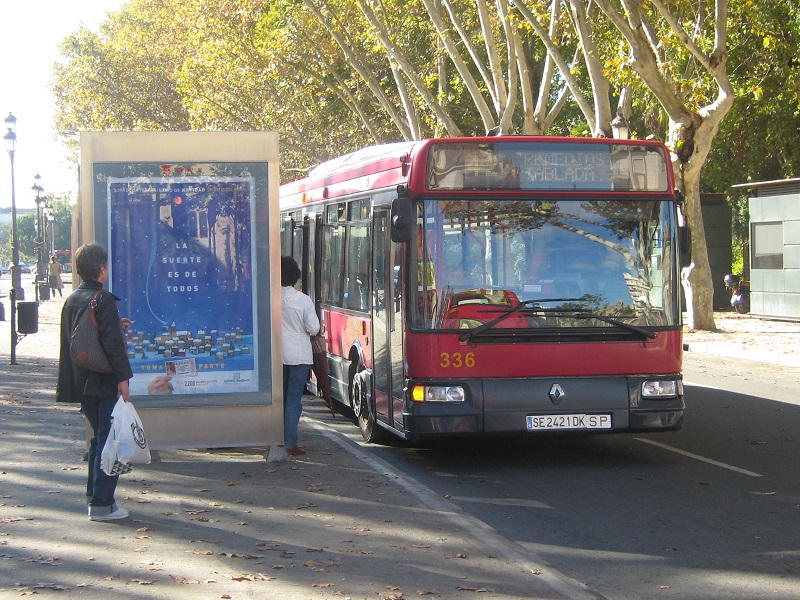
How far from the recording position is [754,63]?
106 feet

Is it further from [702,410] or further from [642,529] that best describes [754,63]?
[642,529]

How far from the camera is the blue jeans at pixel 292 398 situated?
10172mm

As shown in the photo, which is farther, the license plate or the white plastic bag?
the license plate

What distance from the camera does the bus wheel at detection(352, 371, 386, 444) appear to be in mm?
10880

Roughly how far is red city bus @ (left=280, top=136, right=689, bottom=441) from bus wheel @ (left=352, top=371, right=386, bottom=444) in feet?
3.27

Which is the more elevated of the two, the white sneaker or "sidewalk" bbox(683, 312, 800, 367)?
"sidewalk" bbox(683, 312, 800, 367)

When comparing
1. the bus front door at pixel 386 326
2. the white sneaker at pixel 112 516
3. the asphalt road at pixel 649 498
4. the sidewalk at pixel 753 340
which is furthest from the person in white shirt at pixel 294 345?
the sidewalk at pixel 753 340

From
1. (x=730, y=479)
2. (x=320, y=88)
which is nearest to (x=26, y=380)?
(x=730, y=479)

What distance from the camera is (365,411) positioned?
11.1m

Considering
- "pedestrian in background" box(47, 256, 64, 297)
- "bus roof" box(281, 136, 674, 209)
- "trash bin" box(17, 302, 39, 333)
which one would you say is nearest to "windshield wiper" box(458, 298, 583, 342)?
"bus roof" box(281, 136, 674, 209)

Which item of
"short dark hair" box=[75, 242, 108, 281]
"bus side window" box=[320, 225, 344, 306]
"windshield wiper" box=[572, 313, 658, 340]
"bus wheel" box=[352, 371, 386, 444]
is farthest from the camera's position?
"bus side window" box=[320, 225, 344, 306]

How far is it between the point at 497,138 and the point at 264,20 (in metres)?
30.9

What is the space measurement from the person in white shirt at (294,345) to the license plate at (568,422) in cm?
209

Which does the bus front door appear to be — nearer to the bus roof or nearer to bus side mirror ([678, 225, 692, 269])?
the bus roof
